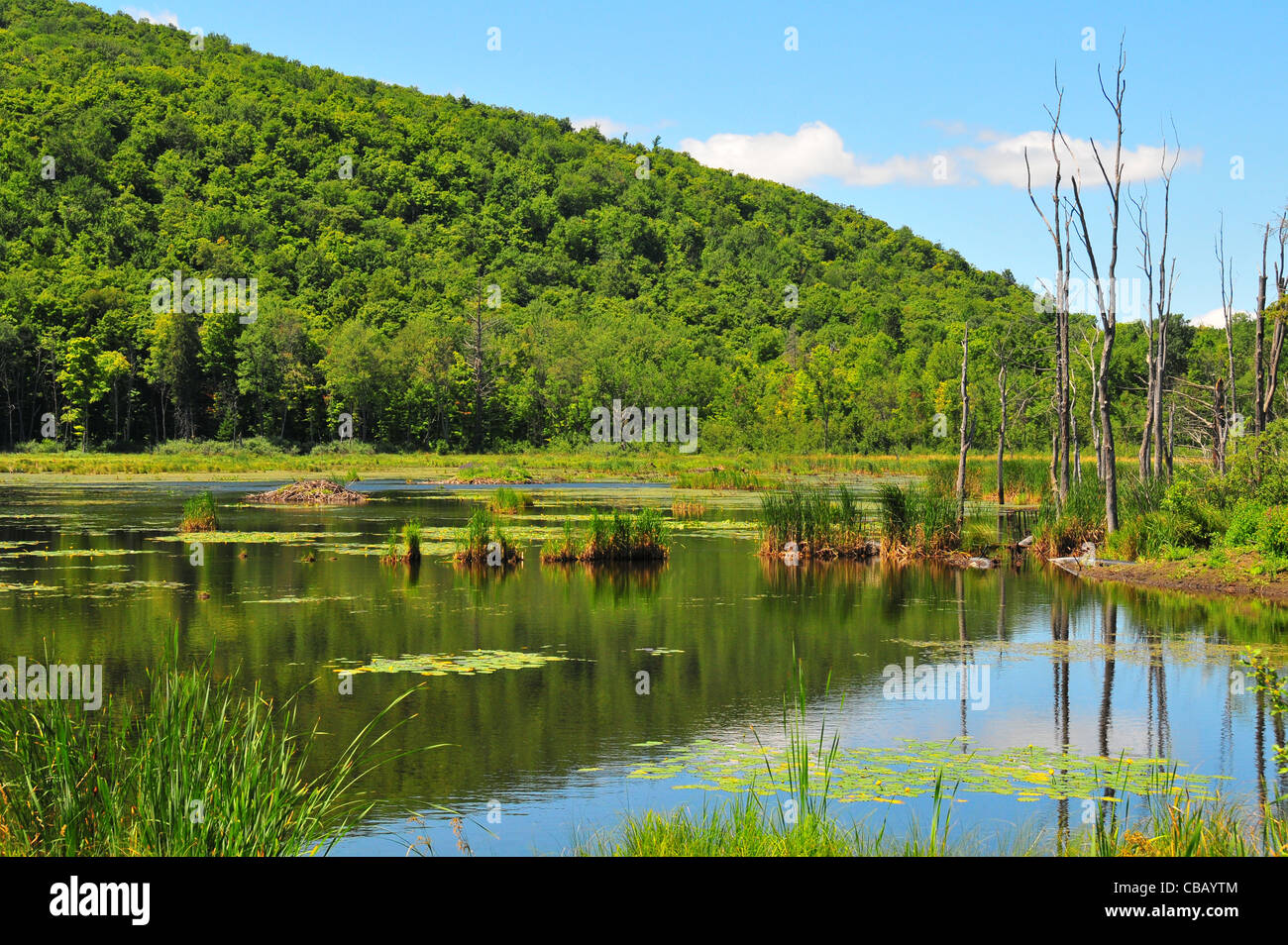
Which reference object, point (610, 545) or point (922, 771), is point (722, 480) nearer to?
point (610, 545)

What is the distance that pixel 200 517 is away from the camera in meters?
27.6

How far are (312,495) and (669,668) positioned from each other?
28.4m

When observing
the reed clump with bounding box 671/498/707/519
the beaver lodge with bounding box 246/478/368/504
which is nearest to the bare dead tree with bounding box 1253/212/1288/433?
the reed clump with bounding box 671/498/707/519

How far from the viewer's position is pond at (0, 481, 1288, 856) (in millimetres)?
8453

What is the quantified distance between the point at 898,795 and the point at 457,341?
82.4 metres

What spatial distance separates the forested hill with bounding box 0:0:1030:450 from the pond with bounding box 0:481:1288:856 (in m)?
45.5

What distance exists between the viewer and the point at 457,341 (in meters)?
88.2

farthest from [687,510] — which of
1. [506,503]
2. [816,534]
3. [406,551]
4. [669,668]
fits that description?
[669,668]

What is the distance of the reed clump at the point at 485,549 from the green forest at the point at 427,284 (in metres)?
22.3

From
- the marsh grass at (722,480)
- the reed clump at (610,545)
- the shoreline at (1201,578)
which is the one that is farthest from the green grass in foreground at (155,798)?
the marsh grass at (722,480)

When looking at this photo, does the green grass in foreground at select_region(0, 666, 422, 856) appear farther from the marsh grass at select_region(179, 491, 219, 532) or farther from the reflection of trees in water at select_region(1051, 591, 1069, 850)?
the marsh grass at select_region(179, 491, 219, 532)
